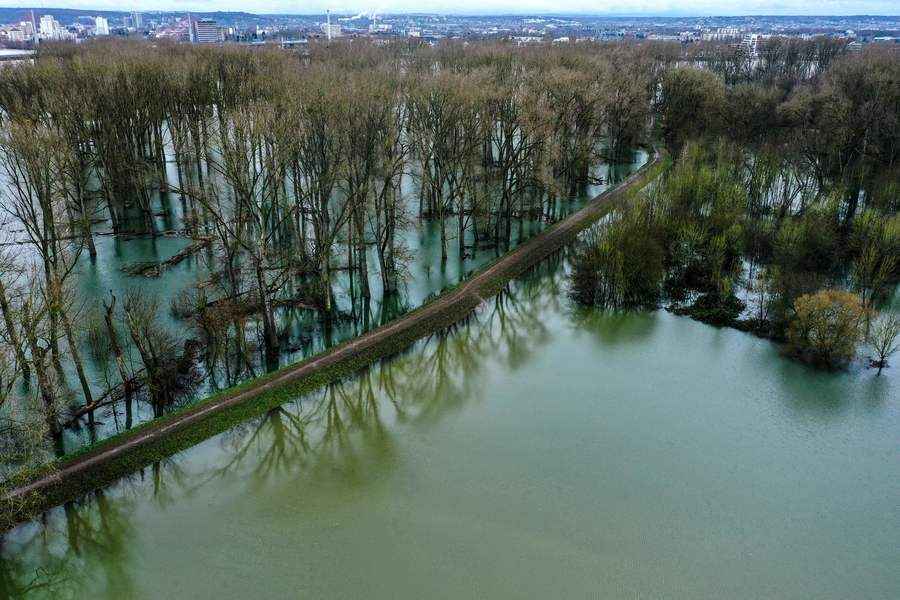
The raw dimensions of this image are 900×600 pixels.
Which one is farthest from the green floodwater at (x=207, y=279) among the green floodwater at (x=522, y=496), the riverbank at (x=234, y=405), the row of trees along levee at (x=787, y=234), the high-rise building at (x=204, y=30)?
the high-rise building at (x=204, y=30)

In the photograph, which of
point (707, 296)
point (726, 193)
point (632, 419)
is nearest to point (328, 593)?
point (632, 419)

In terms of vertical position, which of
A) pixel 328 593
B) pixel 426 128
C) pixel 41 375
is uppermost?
pixel 426 128

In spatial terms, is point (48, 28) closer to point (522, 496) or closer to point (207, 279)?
point (207, 279)

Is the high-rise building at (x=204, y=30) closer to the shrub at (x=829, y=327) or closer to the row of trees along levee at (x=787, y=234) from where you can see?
the row of trees along levee at (x=787, y=234)

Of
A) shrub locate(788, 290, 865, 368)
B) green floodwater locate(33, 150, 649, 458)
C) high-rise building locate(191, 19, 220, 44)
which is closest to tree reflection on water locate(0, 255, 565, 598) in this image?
green floodwater locate(33, 150, 649, 458)

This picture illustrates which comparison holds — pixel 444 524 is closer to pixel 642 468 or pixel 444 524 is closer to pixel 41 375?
pixel 642 468
